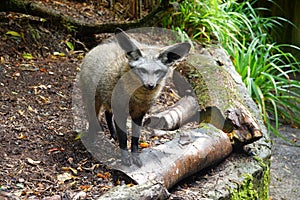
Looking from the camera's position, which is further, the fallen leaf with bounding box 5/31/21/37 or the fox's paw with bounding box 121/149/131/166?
the fallen leaf with bounding box 5/31/21/37

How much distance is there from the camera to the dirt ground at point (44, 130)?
297cm

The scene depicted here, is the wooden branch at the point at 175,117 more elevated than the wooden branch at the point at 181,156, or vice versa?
the wooden branch at the point at 181,156

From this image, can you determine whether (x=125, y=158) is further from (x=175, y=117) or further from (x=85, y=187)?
(x=175, y=117)

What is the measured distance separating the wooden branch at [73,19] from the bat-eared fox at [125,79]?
5.09ft

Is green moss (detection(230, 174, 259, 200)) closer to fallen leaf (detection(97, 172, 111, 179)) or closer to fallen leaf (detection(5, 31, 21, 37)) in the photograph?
fallen leaf (detection(97, 172, 111, 179))

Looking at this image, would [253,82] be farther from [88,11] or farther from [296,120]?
[88,11]

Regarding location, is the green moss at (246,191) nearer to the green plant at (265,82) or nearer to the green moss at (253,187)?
the green moss at (253,187)

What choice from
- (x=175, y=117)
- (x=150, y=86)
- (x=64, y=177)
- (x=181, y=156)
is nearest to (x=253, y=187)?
(x=181, y=156)

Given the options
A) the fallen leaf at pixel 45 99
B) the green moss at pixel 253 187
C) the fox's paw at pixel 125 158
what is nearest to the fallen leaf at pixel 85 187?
the fox's paw at pixel 125 158

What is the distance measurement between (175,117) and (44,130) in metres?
1.08

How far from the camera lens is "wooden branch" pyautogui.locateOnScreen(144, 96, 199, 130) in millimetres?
3871

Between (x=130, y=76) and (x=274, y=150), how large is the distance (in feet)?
10.5

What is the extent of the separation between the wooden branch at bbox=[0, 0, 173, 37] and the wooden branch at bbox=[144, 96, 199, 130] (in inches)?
50.0

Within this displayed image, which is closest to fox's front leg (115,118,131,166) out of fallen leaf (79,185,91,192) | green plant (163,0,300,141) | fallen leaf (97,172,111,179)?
fallen leaf (97,172,111,179)
